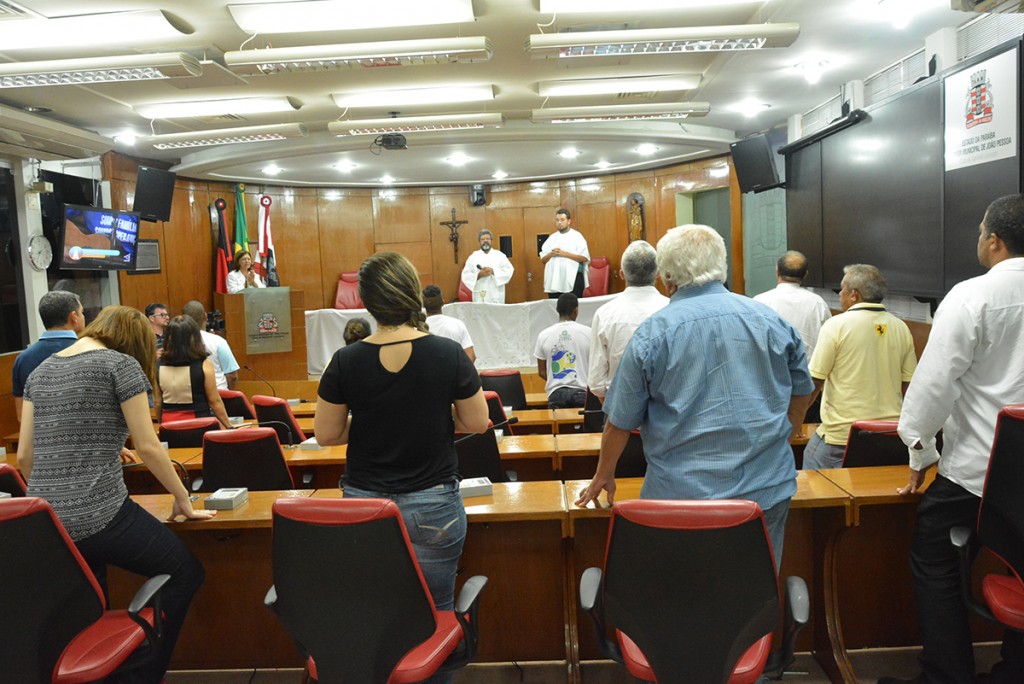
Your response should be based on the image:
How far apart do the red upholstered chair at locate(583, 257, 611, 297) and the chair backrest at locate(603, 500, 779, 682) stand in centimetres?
929

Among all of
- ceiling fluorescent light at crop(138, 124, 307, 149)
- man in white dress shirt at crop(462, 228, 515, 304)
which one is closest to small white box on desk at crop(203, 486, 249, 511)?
ceiling fluorescent light at crop(138, 124, 307, 149)

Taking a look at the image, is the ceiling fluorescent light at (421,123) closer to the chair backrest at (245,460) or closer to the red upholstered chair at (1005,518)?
the chair backrest at (245,460)

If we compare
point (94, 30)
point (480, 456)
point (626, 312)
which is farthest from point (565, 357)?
point (94, 30)

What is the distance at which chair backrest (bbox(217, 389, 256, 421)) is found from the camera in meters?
4.63

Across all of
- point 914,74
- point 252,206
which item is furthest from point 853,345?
Result: point 252,206

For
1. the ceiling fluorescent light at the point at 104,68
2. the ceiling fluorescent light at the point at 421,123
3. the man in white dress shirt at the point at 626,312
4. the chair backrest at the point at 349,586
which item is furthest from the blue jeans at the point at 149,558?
the ceiling fluorescent light at the point at 421,123

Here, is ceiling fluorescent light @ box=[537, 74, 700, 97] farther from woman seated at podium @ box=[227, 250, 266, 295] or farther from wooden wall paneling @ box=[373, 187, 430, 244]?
wooden wall paneling @ box=[373, 187, 430, 244]

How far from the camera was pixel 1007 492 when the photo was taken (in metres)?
1.96

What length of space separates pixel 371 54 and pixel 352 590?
3739 millimetres

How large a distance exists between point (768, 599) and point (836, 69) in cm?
564

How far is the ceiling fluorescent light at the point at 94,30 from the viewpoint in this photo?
4.35 metres

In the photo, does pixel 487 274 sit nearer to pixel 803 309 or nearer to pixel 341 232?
pixel 341 232

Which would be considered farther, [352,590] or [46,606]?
[46,606]

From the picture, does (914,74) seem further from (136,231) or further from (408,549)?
(136,231)
